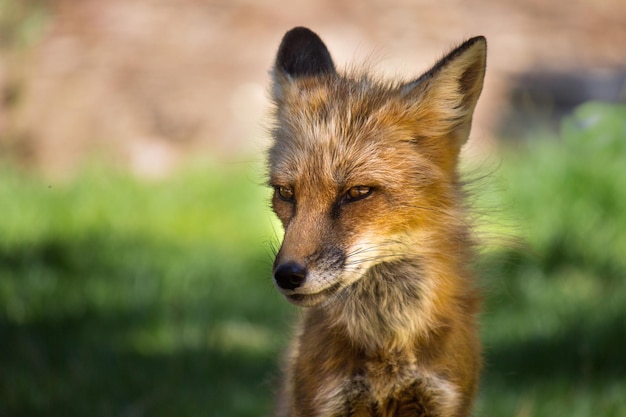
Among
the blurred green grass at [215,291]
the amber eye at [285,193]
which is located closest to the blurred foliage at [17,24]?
the blurred green grass at [215,291]

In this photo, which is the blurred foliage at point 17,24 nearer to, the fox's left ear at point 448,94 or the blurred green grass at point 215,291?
the blurred green grass at point 215,291

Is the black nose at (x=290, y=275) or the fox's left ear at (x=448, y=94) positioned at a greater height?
the fox's left ear at (x=448, y=94)

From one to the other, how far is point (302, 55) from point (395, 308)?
50.9 inches

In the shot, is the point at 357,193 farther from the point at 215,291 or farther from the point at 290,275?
the point at 215,291

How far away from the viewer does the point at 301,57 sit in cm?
417

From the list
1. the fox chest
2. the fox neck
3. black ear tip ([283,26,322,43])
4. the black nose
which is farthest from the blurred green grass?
black ear tip ([283,26,322,43])

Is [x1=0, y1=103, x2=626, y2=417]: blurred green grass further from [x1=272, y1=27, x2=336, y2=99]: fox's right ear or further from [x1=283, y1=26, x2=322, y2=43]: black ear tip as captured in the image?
[x1=283, y1=26, x2=322, y2=43]: black ear tip

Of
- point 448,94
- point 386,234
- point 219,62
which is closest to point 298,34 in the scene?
point 448,94

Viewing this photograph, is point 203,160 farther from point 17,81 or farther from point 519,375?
point 519,375

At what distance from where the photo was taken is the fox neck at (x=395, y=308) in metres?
3.56

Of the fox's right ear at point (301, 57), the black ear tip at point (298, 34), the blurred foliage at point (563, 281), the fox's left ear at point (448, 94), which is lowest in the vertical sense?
the blurred foliage at point (563, 281)

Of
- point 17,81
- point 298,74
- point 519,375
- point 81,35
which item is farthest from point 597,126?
point 81,35

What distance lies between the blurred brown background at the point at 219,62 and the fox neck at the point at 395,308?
18.6 feet

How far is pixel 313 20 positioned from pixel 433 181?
8.10m
